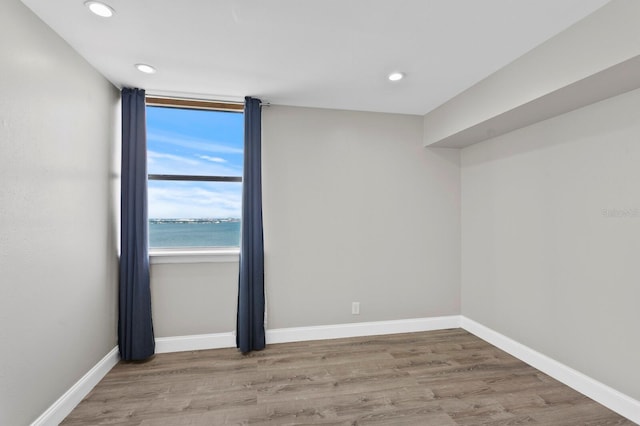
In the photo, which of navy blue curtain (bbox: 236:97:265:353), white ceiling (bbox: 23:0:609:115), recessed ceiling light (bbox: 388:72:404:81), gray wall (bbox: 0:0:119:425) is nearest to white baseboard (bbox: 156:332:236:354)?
Answer: navy blue curtain (bbox: 236:97:265:353)

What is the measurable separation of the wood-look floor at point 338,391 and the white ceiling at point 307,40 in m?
2.51

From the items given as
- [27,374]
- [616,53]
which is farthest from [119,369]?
[616,53]

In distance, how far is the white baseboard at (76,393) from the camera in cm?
187

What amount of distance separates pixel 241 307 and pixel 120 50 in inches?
91.2

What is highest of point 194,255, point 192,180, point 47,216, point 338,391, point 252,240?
point 192,180

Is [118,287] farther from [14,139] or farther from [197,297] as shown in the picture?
[14,139]

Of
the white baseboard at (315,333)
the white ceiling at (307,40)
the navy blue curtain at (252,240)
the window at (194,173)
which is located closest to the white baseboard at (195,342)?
the white baseboard at (315,333)

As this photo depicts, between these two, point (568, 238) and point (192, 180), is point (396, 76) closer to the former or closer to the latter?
point (568, 238)

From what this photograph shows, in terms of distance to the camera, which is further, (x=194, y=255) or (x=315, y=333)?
(x=315, y=333)

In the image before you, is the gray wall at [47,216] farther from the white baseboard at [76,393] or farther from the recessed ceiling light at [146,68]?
the recessed ceiling light at [146,68]

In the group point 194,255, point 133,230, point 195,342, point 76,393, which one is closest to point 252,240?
point 194,255

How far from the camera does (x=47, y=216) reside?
189 cm

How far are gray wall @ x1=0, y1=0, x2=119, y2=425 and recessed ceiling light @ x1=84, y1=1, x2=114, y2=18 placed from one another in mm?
Answer: 351

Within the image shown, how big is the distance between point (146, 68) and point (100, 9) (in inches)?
27.3
